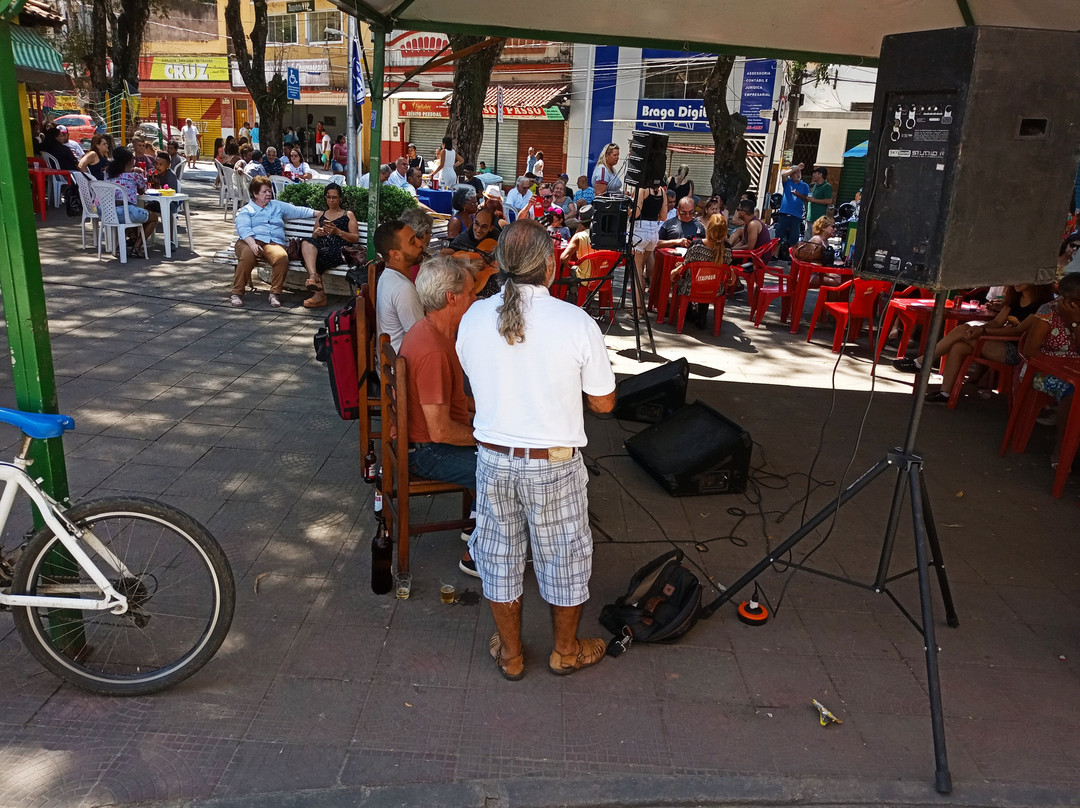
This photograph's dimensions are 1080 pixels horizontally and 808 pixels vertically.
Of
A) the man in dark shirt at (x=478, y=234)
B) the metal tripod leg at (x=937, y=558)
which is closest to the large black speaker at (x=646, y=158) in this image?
the man in dark shirt at (x=478, y=234)

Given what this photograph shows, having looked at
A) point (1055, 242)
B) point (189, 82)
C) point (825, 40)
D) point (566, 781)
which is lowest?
point (566, 781)

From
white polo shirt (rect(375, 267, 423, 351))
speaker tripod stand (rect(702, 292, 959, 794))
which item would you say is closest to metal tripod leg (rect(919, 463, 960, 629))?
speaker tripod stand (rect(702, 292, 959, 794))

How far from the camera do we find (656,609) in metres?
3.34

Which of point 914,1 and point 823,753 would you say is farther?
point 914,1

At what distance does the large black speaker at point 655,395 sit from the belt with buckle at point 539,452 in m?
3.05

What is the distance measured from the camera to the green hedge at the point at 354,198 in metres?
9.35

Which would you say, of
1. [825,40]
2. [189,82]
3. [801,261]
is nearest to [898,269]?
[825,40]

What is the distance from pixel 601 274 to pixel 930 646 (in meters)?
6.94

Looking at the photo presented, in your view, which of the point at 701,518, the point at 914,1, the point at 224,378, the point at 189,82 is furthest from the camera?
the point at 189,82

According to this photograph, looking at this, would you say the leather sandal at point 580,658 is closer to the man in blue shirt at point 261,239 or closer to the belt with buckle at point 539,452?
the belt with buckle at point 539,452

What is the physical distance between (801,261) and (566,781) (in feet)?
24.1

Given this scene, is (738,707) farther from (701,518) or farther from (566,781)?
(701,518)

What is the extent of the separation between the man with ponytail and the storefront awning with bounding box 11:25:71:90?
539 inches

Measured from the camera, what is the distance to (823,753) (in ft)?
9.01
